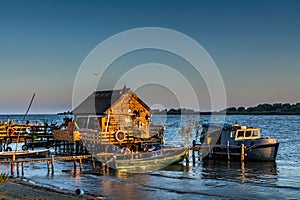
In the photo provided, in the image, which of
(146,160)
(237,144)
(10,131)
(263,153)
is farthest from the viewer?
(10,131)

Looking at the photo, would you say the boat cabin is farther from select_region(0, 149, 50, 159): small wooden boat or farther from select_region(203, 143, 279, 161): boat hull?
select_region(0, 149, 50, 159): small wooden boat

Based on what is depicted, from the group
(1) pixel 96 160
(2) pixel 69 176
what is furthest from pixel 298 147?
(2) pixel 69 176

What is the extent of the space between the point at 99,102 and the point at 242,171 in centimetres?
1770

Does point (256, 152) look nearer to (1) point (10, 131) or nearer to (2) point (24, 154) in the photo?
(2) point (24, 154)

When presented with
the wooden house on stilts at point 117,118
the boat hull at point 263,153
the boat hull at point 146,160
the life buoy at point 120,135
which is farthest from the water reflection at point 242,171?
the life buoy at point 120,135

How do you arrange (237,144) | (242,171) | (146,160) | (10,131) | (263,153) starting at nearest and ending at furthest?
(146,160), (242,171), (263,153), (237,144), (10,131)

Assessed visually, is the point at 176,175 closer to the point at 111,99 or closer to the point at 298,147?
the point at 111,99

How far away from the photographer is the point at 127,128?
45.8 m

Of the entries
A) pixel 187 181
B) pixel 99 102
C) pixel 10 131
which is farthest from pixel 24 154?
pixel 187 181

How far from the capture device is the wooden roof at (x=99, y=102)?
45.3m

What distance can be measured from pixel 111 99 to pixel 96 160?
9.05m

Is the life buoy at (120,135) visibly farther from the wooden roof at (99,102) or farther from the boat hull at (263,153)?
the boat hull at (263,153)

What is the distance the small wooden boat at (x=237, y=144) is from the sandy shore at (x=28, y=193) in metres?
25.1

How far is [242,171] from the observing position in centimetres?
3834
